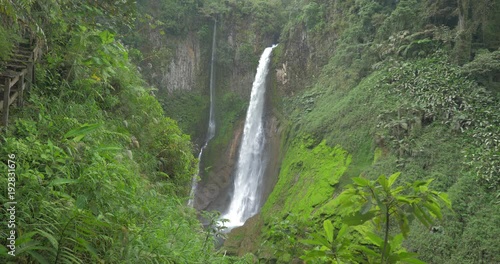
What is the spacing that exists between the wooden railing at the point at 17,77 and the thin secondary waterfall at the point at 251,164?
1273 centimetres

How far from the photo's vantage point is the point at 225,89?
2627 cm

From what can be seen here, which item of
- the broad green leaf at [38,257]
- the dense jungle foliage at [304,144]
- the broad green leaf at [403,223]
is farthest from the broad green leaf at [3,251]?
the broad green leaf at [403,223]

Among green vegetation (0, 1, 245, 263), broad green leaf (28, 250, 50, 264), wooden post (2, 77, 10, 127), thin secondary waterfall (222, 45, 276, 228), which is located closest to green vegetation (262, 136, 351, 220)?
thin secondary waterfall (222, 45, 276, 228)

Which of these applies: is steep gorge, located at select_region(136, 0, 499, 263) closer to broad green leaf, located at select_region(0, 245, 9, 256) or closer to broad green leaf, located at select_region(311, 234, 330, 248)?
broad green leaf, located at select_region(311, 234, 330, 248)

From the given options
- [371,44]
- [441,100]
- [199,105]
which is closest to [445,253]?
[441,100]

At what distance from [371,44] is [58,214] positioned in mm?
14342

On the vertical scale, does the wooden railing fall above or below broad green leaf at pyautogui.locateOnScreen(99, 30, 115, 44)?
below

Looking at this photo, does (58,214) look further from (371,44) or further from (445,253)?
(371,44)

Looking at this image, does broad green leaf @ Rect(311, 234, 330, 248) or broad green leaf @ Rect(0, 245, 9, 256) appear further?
broad green leaf @ Rect(0, 245, 9, 256)

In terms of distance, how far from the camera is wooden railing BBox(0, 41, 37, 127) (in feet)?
11.1

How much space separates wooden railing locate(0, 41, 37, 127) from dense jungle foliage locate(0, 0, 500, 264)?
0.53ft

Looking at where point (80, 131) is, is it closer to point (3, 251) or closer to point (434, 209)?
point (3, 251)

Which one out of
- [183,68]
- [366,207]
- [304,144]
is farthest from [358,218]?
[183,68]

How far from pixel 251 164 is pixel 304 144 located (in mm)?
5111
